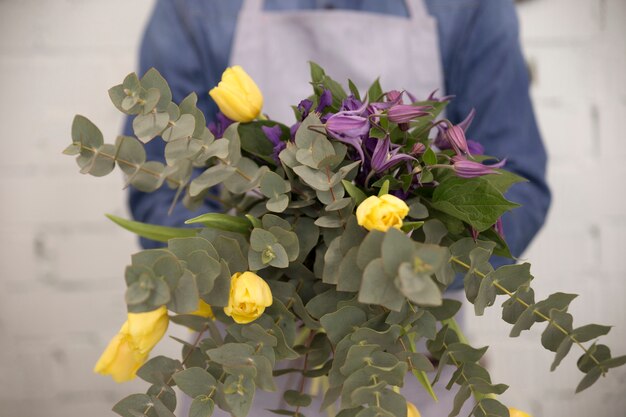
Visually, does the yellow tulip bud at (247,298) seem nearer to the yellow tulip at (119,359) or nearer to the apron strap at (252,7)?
the yellow tulip at (119,359)

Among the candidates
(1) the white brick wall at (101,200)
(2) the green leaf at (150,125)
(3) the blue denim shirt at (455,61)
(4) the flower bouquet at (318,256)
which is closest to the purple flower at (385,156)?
(4) the flower bouquet at (318,256)

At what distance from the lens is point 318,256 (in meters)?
0.33

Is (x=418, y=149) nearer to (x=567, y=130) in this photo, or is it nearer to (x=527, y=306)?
(x=527, y=306)

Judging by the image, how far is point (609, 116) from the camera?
42.3 inches

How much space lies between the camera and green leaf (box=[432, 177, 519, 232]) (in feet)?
0.99

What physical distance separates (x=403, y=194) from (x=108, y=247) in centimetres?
85

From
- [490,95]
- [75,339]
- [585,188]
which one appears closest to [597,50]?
[585,188]

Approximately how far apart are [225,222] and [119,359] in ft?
0.31

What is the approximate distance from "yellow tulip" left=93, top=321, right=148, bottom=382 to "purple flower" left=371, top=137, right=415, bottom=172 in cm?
16

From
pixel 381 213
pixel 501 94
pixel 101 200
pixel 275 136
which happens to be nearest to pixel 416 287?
pixel 381 213

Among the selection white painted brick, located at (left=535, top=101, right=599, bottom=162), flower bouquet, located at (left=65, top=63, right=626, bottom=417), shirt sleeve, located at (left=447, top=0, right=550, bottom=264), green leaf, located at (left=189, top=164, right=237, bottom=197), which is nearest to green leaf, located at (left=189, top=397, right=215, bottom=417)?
flower bouquet, located at (left=65, top=63, right=626, bottom=417)

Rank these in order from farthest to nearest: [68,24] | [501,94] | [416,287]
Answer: [68,24] < [501,94] < [416,287]

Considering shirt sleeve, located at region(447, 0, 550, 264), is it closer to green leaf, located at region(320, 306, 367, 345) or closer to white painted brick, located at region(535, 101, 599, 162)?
white painted brick, located at region(535, 101, 599, 162)

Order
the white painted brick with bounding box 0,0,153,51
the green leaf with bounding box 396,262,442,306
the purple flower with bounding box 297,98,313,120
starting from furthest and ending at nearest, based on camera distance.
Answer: the white painted brick with bounding box 0,0,153,51 < the purple flower with bounding box 297,98,313,120 < the green leaf with bounding box 396,262,442,306
